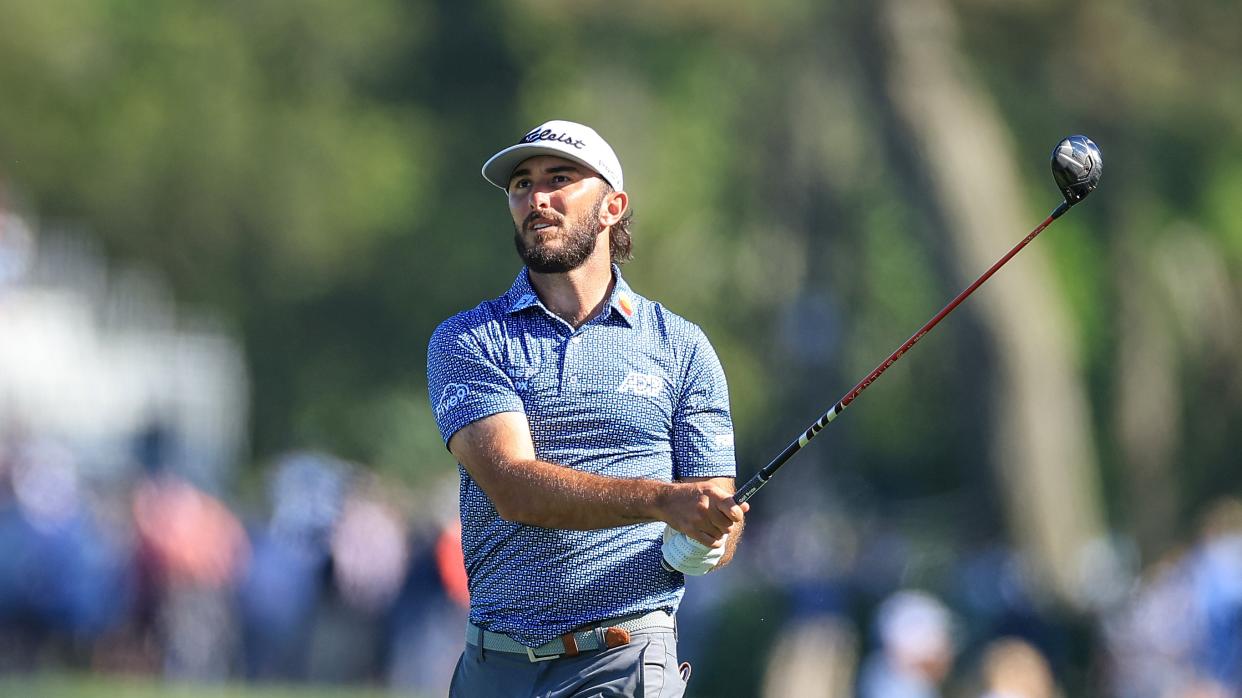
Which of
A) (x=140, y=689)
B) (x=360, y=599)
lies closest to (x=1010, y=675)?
(x=140, y=689)

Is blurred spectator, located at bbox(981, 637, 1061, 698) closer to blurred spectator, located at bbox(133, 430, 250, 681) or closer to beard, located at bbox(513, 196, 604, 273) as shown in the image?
beard, located at bbox(513, 196, 604, 273)

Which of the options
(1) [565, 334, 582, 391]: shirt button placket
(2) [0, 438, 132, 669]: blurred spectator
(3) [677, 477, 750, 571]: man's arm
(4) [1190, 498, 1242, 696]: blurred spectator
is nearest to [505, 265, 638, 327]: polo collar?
(1) [565, 334, 582, 391]: shirt button placket

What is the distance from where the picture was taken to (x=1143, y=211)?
32438 millimetres

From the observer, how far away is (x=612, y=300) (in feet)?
20.5

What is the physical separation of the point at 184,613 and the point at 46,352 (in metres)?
12.5

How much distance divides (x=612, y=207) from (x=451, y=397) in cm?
78

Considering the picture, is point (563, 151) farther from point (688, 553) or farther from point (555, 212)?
point (688, 553)

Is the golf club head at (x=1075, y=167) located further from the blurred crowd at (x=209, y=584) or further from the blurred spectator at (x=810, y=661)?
the blurred crowd at (x=209, y=584)

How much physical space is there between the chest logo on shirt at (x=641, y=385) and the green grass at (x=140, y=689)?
1098 cm

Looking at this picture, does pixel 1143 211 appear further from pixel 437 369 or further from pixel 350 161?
pixel 437 369

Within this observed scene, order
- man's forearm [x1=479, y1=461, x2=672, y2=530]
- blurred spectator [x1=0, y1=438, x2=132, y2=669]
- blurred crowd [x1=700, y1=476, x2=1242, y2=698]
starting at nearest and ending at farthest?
man's forearm [x1=479, y1=461, x2=672, y2=530], blurred crowd [x1=700, y1=476, x2=1242, y2=698], blurred spectator [x1=0, y1=438, x2=132, y2=669]

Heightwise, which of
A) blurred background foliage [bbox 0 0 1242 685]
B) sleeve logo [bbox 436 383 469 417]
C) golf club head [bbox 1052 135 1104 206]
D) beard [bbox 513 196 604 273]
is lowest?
sleeve logo [bbox 436 383 469 417]

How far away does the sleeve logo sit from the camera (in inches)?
240

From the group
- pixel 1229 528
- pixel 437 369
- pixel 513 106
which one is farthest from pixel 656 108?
pixel 437 369
